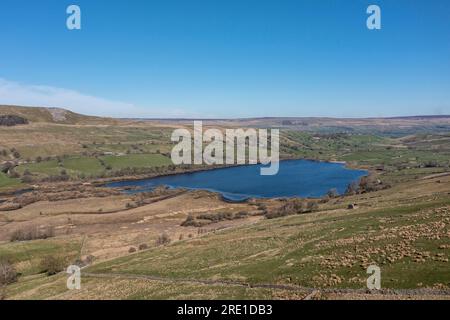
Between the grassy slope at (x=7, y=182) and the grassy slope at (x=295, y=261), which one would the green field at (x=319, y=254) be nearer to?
the grassy slope at (x=295, y=261)

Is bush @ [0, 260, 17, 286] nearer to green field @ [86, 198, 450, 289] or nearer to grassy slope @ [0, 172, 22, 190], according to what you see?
green field @ [86, 198, 450, 289]

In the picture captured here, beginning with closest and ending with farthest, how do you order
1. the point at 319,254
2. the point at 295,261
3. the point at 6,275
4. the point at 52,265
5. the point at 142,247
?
the point at 295,261, the point at 319,254, the point at 6,275, the point at 52,265, the point at 142,247

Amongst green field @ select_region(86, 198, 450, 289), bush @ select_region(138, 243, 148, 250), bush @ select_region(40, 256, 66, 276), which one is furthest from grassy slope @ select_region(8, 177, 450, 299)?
bush @ select_region(138, 243, 148, 250)

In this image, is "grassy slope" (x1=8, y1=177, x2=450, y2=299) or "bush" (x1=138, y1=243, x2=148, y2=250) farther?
"bush" (x1=138, y1=243, x2=148, y2=250)

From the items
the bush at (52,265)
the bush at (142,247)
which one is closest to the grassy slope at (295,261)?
the bush at (52,265)

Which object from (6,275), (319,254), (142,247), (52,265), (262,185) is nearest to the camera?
(319,254)

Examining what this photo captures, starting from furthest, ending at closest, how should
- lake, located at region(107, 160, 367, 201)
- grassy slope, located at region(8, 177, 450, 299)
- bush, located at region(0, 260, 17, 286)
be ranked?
lake, located at region(107, 160, 367, 201)
bush, located at region(0, 260, 17, 286)
grassy slope, located at region(8, 177, 450, 299)

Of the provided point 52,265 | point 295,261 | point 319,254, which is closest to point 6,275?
point 52,265

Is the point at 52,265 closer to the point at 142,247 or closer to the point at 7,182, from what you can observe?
the point at 142,247
